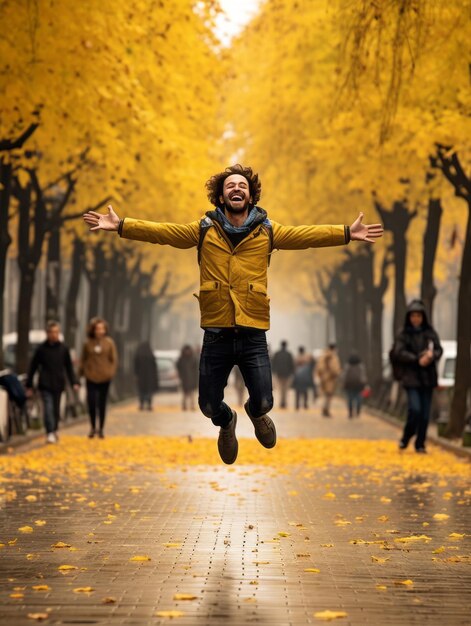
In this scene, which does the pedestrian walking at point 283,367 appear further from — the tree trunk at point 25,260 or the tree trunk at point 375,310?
the tree trunk at point 25,260

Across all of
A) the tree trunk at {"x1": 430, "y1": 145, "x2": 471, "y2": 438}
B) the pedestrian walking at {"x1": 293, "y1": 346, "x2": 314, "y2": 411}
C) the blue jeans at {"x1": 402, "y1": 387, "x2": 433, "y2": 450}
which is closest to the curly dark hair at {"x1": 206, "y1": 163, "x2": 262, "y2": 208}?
the blue jeans at {"x1": 402, "y1": 387, "x2": 433, "y2": 450}

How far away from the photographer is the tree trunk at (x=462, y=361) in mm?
23172

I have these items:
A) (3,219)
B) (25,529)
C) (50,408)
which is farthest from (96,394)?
(25,529)

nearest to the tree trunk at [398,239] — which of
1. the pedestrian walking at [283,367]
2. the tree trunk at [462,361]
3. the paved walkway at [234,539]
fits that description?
the pedestrian walking at [283,367]

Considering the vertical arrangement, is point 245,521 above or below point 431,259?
below

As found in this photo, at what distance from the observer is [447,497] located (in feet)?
45.2

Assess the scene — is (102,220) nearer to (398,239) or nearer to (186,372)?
(398,239)

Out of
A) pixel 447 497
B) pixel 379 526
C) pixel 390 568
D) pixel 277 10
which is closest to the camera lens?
pixel 390 568

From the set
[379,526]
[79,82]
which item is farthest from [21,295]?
[379,526]

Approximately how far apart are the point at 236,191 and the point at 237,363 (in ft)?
3.64

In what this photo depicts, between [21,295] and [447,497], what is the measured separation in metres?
15.4

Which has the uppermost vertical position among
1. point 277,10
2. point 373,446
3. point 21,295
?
point 277,10

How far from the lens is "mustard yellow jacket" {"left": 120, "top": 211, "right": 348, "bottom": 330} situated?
9492mm

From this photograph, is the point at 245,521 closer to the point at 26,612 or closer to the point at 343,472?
the point at 26,612
